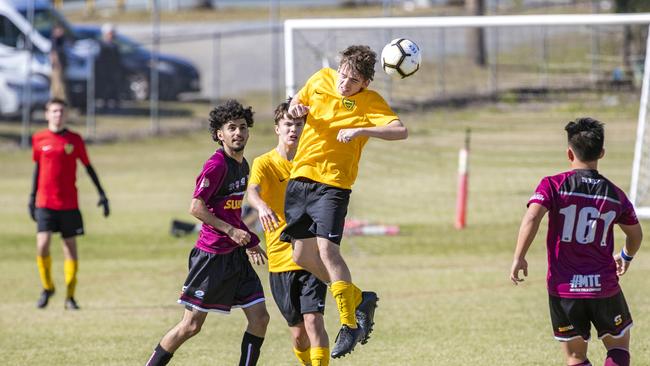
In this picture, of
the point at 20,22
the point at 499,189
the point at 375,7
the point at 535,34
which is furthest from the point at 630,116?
the point at 375,7

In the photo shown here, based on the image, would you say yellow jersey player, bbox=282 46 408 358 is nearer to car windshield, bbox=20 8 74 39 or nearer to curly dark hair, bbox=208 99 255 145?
curly dark hair, bbox=208 99 255 145

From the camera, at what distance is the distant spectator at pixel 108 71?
98.7 feet

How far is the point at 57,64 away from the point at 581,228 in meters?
23.7

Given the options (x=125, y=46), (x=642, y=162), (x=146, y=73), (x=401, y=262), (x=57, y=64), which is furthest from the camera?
(x=146, y=73)

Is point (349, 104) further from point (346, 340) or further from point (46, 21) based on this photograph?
point (46, 21)

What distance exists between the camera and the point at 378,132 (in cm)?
736

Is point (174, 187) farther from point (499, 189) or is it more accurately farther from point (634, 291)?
point (634, 291)

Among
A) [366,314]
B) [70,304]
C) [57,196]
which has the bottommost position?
[70,304]

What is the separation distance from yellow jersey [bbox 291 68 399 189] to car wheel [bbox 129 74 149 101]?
24.2 meters

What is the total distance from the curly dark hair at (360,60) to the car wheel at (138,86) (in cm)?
2434

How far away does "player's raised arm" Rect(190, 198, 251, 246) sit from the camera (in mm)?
7301

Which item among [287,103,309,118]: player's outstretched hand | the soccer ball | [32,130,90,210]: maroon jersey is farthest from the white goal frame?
[287,103,309,118]: player's outstretched hand

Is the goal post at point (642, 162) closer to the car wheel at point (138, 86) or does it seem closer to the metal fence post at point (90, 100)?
the metal fence post at point (90, 100)

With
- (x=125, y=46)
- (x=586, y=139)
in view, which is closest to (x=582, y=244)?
(x=586, y=139)
